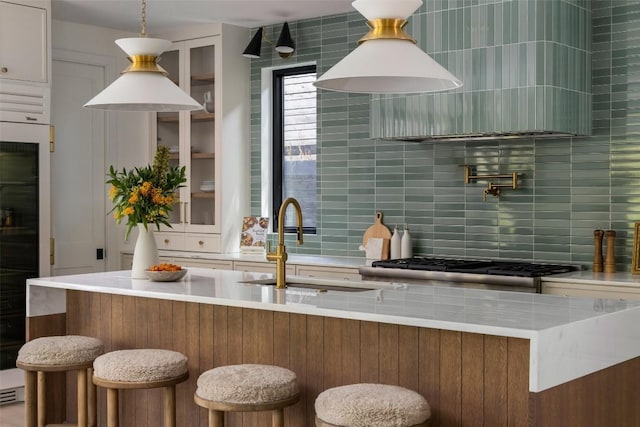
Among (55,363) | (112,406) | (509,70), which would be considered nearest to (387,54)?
(112,406)

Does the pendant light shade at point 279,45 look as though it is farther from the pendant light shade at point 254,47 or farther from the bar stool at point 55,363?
the bar stool at point 55,363

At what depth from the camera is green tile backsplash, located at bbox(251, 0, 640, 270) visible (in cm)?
517

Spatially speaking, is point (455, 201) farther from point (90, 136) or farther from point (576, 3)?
point (90, 136)

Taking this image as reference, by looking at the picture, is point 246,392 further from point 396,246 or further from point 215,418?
point 396,246

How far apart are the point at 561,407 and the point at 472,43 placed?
9.70ft

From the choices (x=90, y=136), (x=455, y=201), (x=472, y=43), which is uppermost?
(x=472, y=43)

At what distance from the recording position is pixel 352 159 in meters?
6.52

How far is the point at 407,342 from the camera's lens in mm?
3262

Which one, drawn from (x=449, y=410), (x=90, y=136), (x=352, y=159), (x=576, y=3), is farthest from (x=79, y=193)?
(x=449, y=410)

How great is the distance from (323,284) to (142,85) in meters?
1.28

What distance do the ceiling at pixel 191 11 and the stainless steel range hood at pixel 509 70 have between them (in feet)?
3.36

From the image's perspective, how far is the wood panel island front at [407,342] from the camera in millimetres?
2900

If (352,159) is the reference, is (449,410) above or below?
below

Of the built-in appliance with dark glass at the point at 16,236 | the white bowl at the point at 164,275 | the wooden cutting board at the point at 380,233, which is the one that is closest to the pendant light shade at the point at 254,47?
the wooden cutting board at the point at 380,233
